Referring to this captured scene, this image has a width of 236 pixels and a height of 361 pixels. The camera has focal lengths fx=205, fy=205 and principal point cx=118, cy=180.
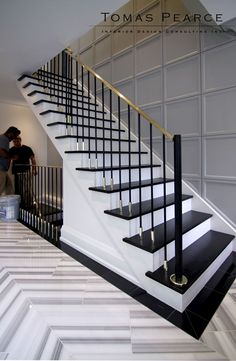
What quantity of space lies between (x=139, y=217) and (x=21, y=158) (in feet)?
11.5

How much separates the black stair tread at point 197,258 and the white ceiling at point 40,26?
6.85 ft

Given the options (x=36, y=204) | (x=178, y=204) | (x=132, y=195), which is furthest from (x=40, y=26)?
(x=36, y=204)

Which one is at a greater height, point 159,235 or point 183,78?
point 183,78

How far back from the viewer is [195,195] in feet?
8.15

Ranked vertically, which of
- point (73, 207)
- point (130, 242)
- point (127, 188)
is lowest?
point (130, 242)

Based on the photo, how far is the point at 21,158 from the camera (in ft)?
14.3

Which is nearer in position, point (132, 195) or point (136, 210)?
point (136, 210)

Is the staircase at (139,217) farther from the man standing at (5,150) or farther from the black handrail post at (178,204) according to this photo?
the man standing at (5,150)

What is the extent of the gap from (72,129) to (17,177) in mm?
2093

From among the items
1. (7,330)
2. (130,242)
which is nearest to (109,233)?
(130,242)

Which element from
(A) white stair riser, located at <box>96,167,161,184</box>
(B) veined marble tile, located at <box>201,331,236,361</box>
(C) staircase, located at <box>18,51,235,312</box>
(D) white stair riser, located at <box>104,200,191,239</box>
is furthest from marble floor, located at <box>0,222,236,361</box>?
(A) white stair riser, located at <box>96,167,161,184</box>

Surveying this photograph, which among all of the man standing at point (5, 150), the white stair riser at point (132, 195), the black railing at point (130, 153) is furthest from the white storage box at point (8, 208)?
the white stair riser at point (132, 195)

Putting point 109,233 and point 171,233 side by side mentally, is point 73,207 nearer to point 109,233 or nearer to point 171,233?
point 109,233

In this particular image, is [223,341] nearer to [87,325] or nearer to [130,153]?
[87,325]
